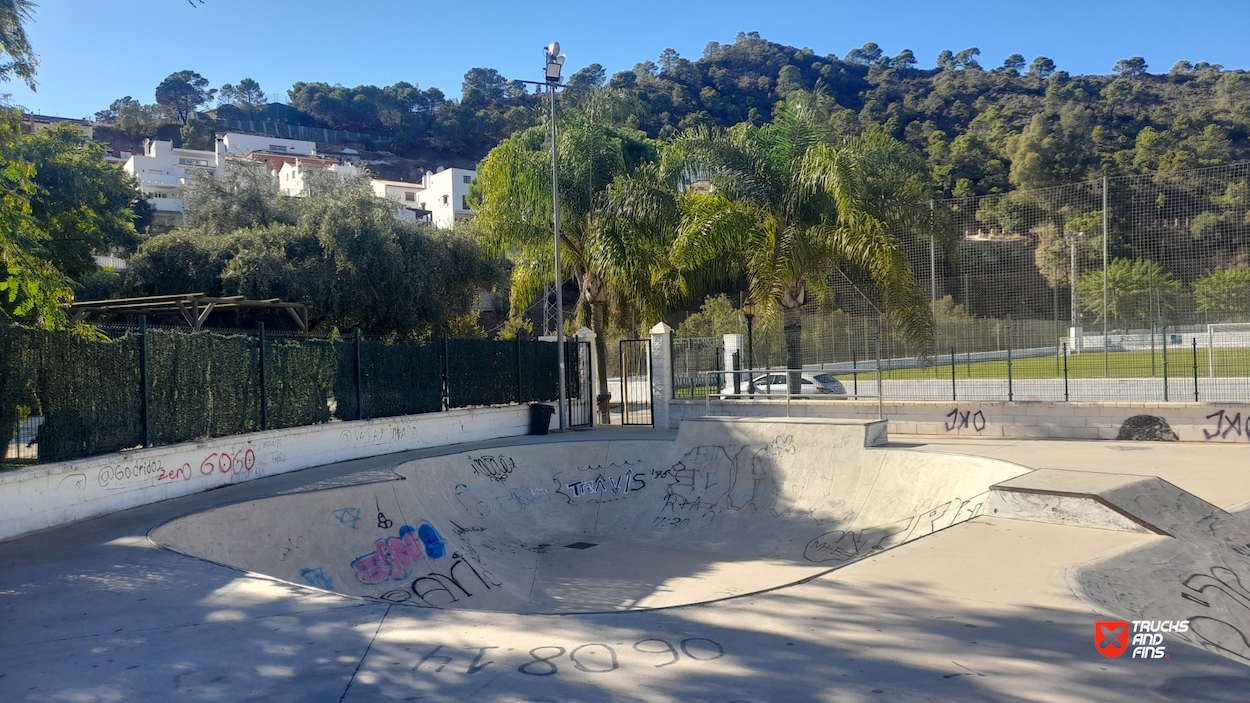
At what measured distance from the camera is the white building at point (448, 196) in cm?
7595

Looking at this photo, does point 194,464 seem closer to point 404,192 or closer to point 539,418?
point 539,418

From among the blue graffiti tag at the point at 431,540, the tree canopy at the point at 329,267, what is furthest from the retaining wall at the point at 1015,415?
the tree canopy at the point at 329,267

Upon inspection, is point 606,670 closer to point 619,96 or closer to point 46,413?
point 46,413

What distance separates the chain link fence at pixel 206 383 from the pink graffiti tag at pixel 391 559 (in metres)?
3.71

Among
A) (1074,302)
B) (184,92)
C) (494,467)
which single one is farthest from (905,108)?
(184,92)

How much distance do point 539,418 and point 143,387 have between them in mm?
9848

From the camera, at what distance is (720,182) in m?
19.8

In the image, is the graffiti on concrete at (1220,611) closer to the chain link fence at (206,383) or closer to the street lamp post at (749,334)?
the chain link fence at (206,383)

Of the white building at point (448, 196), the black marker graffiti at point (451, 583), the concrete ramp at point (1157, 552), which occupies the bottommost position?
the black marker graffiti at point (451, 583)

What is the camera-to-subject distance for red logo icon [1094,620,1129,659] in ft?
14.8

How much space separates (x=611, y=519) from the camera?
14203 mm

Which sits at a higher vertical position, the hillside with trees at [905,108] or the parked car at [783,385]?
the hillside with trees at [905,108]

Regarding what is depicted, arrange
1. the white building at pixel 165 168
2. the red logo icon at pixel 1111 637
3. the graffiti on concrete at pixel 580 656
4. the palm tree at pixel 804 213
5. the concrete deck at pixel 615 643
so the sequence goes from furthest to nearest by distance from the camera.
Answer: the white building at pixel 165 168
the palm tree at pixel 804 213
the red logo icon at pixel 1111 637
the graffiti on concrete at pixel 580 656
the concrete deck at pixel 615 643

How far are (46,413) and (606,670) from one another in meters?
8.58
